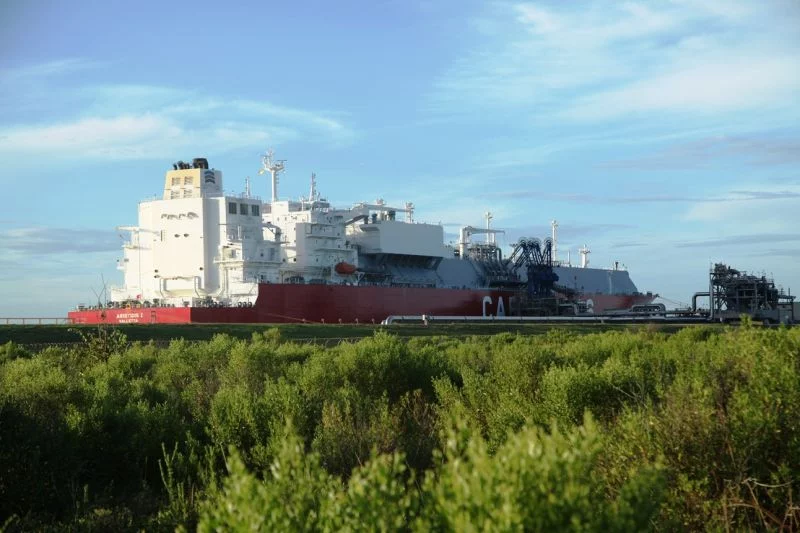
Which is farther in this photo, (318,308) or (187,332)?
(318,308)

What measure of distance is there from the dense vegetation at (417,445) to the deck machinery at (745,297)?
32335mm

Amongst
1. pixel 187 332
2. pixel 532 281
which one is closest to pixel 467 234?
pixel 532 281

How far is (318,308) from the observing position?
4419 centimetres

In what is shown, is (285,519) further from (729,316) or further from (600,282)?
(600,282)

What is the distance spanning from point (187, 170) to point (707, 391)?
4111 cm

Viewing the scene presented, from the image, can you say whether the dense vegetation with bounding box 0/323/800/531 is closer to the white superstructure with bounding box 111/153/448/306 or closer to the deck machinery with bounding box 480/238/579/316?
the white superstructure with bounding box 111/153/448/306

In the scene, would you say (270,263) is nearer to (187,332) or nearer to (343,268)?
(343,268)

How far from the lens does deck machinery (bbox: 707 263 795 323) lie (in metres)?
46.7

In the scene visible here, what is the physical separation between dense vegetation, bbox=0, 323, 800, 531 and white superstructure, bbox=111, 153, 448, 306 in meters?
26.4

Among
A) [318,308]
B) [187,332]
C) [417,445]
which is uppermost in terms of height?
[318,308]

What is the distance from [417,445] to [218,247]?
115ft

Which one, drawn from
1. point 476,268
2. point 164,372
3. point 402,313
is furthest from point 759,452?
point 476,268

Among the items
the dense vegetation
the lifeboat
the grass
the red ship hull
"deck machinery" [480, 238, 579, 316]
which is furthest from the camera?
"deck machinery" [480, 238, 579, 316]

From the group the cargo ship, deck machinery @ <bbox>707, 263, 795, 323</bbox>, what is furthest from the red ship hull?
deck machinery @ <bbox>707, 263, 795, 323</bbox>
